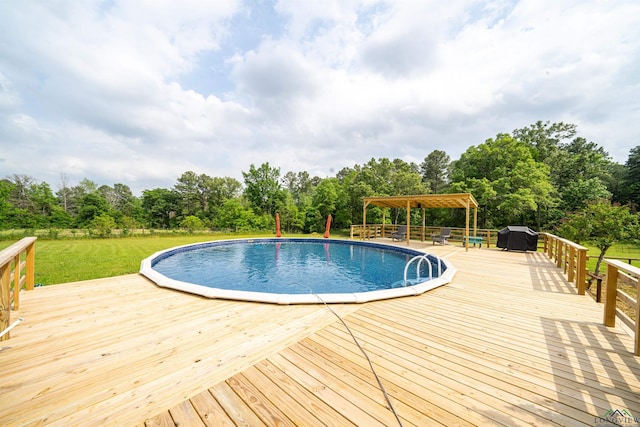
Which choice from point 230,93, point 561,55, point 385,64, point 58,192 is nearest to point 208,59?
point 230,93

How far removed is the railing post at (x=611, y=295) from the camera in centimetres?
263

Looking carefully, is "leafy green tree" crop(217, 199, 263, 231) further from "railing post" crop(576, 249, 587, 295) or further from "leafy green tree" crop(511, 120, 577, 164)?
"leafy green tree" crop(511, 120, 577, 164)

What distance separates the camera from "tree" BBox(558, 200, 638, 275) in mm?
7336

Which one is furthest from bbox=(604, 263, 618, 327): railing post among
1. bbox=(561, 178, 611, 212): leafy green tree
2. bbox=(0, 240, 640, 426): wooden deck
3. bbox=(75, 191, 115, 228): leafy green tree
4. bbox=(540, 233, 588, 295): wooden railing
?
bbox=(75, 191, 115, 228): leafy green tree

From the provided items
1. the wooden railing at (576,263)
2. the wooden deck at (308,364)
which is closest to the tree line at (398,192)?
the wooden railing at (576,263)

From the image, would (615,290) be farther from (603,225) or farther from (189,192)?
(189,192)

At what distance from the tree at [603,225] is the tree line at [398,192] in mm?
1588

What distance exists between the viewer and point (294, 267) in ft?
27.2

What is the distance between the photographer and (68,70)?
8094mm

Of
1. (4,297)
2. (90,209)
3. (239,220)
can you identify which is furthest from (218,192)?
(4,297)

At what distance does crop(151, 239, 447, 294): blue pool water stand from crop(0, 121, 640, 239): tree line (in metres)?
7.53

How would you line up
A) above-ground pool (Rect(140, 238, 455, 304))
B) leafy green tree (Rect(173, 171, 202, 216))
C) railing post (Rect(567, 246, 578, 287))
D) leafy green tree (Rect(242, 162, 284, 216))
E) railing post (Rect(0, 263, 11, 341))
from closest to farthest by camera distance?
railing post (Rect(0, 263, 11, 341)) < above-ground pool (Rect(140, 238, 455, 304)) < railing post (Rect(567, 246, 578, 287)) < leafy green tree (Rect(242, 162, 284, 216)) < leafy green tree (Rect(173, 171, 202, 216))

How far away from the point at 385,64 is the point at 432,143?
1497 cm

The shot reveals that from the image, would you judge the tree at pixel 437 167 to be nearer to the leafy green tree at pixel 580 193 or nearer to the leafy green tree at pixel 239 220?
the leafy green tree at pixel 580 193
